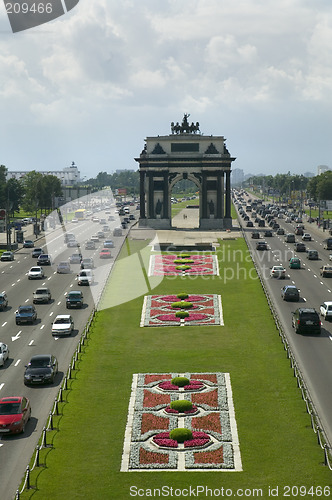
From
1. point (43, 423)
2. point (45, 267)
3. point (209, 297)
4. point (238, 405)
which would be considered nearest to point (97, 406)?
point (43, 423)

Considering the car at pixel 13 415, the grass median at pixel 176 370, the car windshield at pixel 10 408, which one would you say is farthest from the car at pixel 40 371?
the car windshield at pixel 10 408

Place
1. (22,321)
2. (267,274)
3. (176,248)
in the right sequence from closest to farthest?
(22,321), (267,274), (176,248)

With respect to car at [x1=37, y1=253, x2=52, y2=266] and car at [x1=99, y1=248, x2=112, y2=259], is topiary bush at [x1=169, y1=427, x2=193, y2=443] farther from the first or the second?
car at [x1=99, y1=248, x2=112, y2=259]

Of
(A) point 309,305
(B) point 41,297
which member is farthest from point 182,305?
(B) point 41,297

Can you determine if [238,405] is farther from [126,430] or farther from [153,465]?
[153,465]

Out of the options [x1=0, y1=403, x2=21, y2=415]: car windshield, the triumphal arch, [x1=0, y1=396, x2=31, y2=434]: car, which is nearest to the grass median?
[x1=0, y1=396, x2=31, y2=434]: car

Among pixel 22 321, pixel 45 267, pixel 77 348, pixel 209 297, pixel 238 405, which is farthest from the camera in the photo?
pixel 45 267

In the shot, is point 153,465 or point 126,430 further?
Answer: point 126,430
